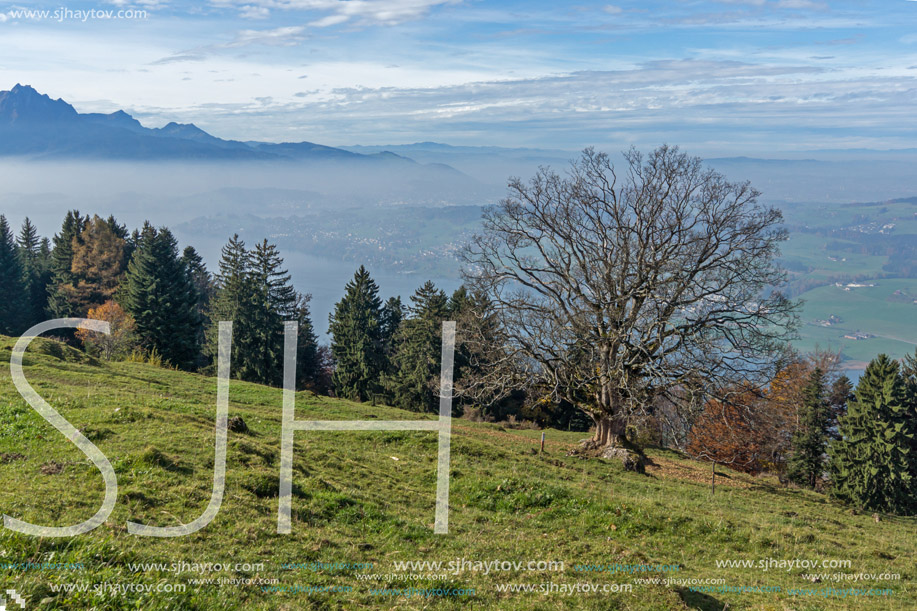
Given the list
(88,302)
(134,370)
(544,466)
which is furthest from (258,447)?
(88,302)

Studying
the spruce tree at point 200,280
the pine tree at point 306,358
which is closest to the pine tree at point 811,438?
the pine tree at point 306,358

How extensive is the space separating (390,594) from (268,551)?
2110mm

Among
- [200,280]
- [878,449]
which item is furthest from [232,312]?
[878,449]

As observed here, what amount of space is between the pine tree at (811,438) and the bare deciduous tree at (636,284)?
17900 mm

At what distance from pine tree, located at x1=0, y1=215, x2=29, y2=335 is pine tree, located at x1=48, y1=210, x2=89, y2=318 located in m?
2.52

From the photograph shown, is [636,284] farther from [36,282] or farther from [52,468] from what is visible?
[36,282]

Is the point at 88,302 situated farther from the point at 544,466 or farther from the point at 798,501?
the point at 798,501

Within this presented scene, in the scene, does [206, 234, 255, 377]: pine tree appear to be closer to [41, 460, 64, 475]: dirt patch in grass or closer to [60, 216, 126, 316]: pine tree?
[60, 216, 126, 316]: pine tree

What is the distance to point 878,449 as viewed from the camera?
90.2 feet

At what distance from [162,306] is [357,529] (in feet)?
149

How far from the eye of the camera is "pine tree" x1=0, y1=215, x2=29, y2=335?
5838 centimetres

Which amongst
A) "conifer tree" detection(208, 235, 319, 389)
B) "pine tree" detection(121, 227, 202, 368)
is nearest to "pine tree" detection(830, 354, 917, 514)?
"conifer tree" detection(208, 235, 319, 389)

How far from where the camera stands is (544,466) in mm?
19406

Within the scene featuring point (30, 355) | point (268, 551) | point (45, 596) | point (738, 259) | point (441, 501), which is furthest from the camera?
point (30, 355)
